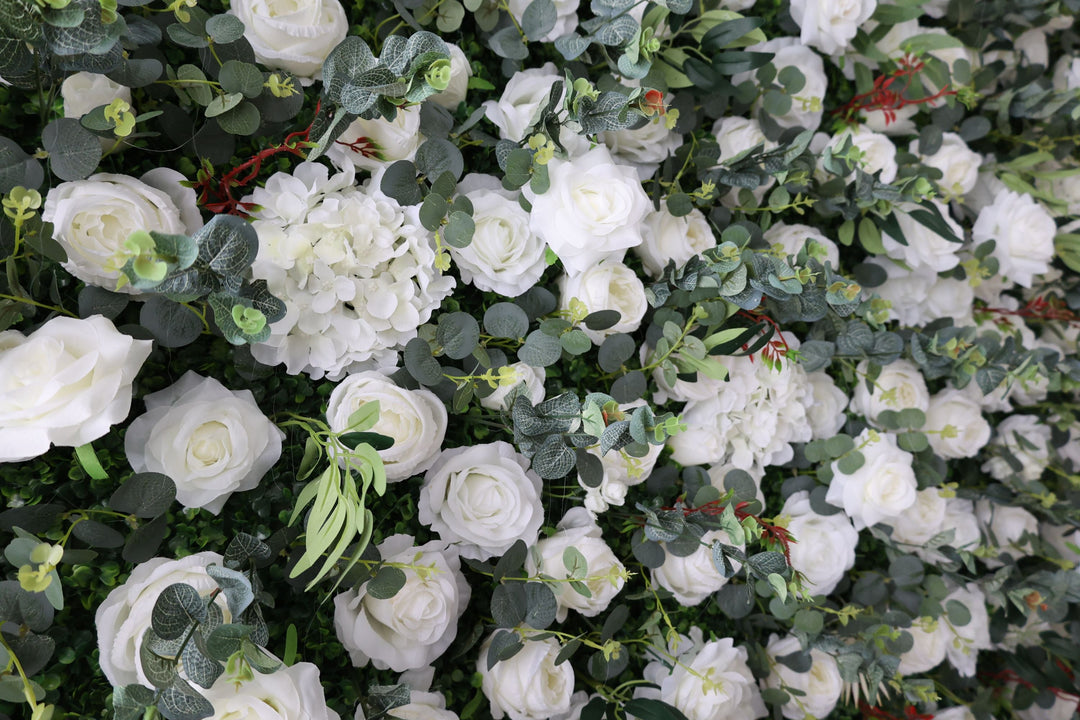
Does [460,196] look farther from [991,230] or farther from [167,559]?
[991,230]

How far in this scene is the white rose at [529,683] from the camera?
0.75 m

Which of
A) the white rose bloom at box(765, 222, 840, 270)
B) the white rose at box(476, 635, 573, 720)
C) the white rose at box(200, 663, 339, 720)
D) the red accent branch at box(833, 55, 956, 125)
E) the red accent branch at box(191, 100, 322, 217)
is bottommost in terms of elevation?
the white rose at box(476, 635, 573, 720)

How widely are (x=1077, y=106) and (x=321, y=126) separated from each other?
1.16 meters

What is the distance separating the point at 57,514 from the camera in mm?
606

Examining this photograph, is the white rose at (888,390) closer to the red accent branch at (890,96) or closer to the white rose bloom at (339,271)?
the red accent branch at (890,96)

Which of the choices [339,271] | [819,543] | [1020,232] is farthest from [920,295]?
[339,271]

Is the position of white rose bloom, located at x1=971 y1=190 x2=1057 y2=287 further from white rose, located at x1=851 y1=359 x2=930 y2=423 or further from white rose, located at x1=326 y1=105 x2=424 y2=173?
white rose, located at x1=326 y1=105 x2=424 y2=173

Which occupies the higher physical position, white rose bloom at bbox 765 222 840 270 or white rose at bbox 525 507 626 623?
white rose bloom at bbox 765 222 840 270

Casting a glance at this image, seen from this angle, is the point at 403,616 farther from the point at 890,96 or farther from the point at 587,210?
the point at 890,96

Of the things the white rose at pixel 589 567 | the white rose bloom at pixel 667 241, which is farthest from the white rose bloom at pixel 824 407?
the white rose at pixel 589 567

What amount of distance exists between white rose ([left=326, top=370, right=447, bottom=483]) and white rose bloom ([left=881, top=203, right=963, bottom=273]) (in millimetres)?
738

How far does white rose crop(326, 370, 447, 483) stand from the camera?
67 centimetres

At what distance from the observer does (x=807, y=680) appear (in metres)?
0.96

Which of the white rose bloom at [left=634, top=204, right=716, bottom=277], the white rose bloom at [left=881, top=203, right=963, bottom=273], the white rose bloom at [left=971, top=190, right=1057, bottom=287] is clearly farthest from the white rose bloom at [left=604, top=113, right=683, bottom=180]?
the white rose bloom at [left=971, top=190, right=1057, bottom=287]
